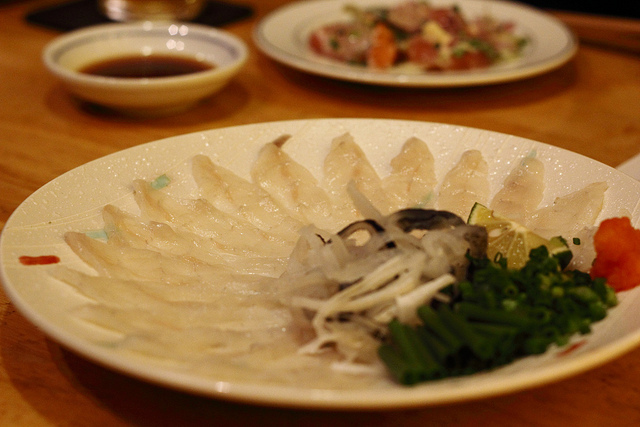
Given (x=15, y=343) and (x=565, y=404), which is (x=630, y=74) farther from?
(x=15, y=343)

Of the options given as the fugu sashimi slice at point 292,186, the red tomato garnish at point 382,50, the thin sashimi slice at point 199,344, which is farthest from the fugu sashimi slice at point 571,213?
the red tomato garnish at point 382,50

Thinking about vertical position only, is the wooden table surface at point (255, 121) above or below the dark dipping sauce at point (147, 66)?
below

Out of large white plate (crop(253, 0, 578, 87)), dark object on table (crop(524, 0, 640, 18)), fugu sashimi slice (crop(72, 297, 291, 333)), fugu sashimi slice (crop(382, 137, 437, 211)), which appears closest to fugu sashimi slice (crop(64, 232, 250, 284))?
fugu sashimi slice (crop(72, 297, 291, 333))

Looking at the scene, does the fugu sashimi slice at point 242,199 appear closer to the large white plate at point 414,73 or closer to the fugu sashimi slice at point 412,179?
the fugu sashimi slice at point 412,179

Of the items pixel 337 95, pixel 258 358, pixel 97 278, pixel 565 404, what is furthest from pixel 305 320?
pixel 337 95

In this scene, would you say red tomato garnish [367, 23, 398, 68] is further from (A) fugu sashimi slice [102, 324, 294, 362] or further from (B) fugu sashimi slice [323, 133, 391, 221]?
(A) fugu sashimi slice [102, 324, 294, 362]
